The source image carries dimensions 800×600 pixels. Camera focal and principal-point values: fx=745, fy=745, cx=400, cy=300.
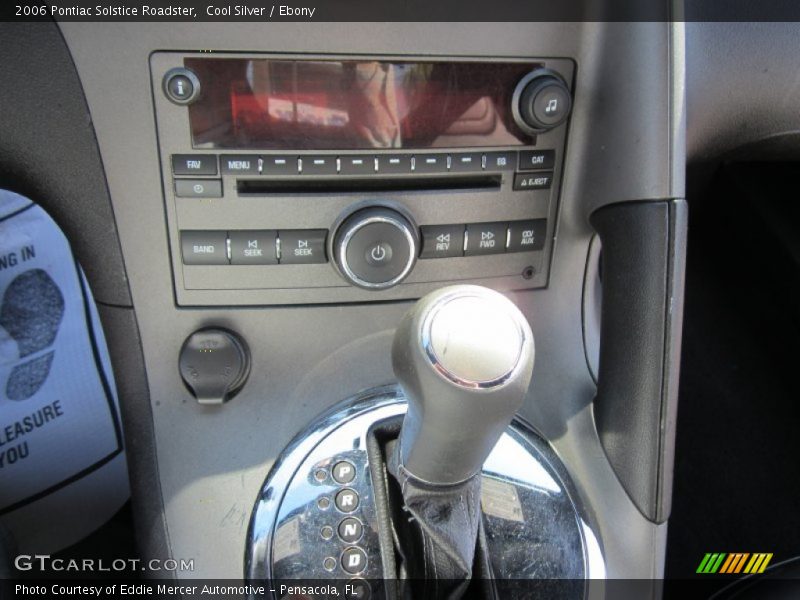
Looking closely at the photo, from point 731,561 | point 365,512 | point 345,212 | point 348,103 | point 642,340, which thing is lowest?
point 731,561

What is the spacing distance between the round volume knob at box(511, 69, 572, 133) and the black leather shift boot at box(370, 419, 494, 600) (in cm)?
33

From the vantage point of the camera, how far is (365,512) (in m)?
0.71

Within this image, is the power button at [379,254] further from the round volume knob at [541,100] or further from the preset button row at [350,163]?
the round volume knob at [541,100]

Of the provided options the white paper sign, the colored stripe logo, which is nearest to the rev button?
the white paper sign

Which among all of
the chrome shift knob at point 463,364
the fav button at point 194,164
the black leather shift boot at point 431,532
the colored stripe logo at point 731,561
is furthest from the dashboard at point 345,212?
the colored stripe logo at point 731,561

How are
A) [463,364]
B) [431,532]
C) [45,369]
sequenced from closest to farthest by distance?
[463,364]
[431,532]
[45,369]

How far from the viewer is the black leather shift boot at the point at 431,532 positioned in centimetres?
59

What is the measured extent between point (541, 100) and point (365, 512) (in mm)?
432

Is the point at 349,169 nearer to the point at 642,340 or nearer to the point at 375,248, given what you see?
the point at 375,248

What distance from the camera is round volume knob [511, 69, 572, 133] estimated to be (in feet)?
2.36

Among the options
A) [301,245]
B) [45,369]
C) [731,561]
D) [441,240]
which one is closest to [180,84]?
[301,245]

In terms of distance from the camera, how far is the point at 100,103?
0.68m

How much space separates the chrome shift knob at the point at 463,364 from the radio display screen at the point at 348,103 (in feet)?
0.84

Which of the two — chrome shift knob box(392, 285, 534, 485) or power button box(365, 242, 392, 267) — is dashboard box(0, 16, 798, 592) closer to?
power button box(365, 242, 392, 267)
